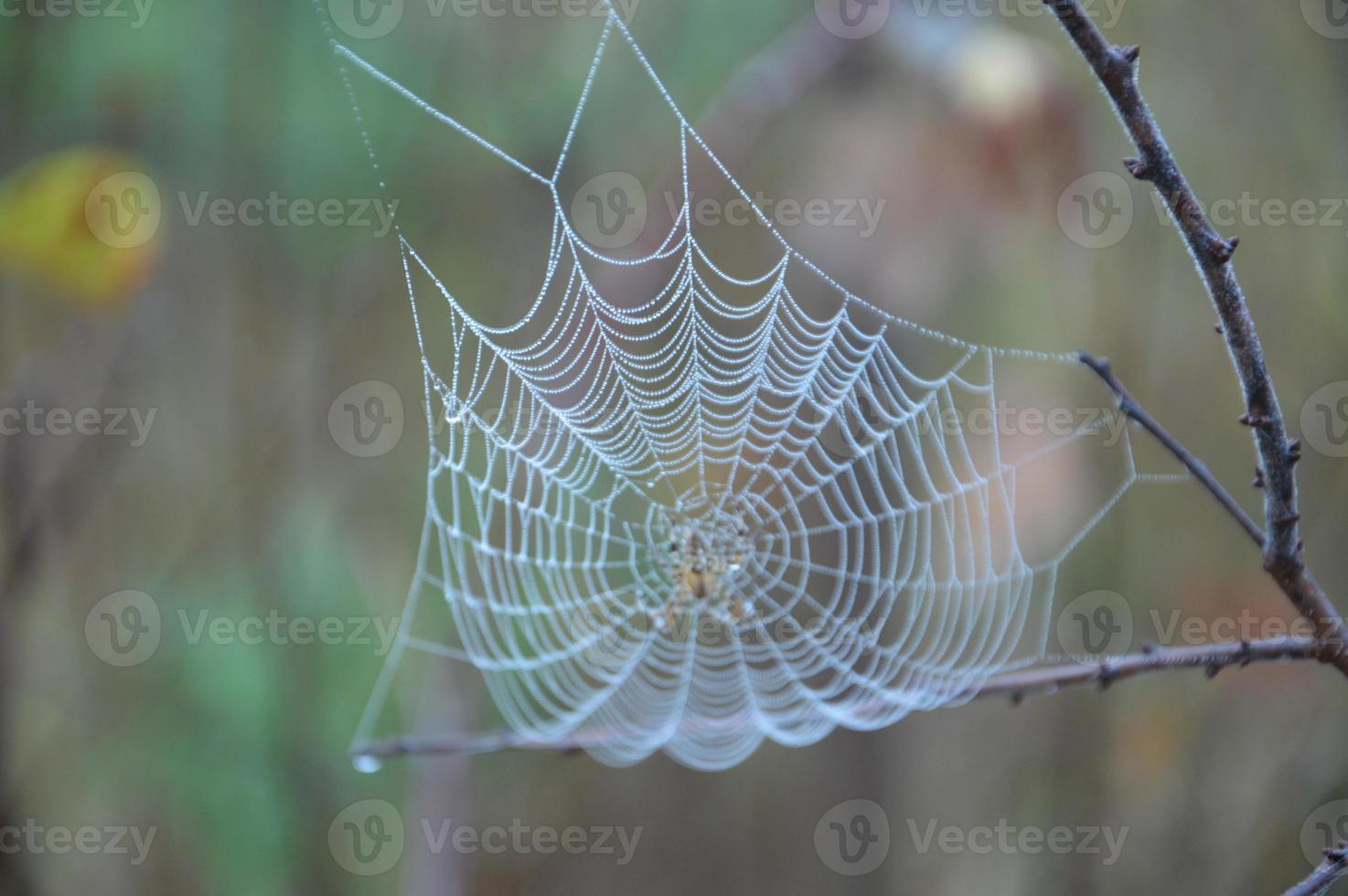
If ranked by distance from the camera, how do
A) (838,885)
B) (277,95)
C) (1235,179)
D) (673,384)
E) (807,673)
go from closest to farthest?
(673,384)
(807,673)
(277,95)
(1235,179)
(838,885)

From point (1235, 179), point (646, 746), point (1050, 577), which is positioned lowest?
point (646, 746)

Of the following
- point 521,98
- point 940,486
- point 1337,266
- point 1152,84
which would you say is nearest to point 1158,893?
point 940,486

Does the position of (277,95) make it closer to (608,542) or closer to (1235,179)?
(608,542)
